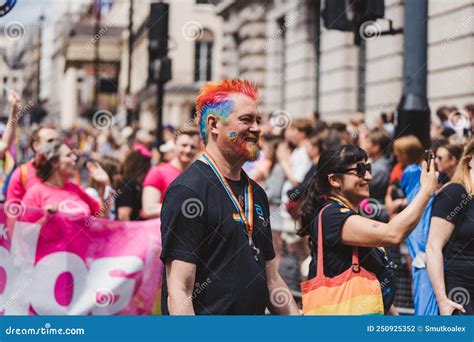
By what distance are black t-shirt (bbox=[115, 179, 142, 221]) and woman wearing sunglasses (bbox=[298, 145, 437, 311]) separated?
3726 mm

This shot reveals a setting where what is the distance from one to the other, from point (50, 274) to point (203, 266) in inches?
124

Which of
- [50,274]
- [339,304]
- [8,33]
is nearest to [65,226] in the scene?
[50,274]

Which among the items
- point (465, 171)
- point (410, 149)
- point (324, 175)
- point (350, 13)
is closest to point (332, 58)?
point (350, 13)

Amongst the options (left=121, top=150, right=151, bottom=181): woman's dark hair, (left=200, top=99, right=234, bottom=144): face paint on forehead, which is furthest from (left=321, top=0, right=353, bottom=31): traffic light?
(left=200, top=99, right=234, bottom=144): face paint on forehead

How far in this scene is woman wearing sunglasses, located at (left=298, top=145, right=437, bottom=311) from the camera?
14.0 feet

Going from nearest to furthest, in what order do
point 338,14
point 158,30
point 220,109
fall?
point 220,109, point 338,14, point 158,30

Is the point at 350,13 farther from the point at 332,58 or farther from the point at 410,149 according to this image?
the point at 332,58

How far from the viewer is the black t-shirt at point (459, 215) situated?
18.0ft

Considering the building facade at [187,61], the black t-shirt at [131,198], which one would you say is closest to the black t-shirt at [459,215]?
the black t-shirt at [131,198]

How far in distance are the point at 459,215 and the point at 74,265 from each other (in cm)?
291

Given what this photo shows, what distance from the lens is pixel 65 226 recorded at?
6781 millimetres

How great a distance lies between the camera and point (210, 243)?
12.4 ft
